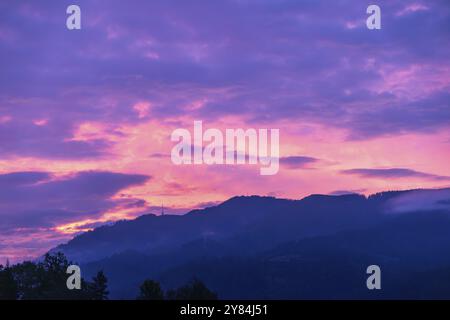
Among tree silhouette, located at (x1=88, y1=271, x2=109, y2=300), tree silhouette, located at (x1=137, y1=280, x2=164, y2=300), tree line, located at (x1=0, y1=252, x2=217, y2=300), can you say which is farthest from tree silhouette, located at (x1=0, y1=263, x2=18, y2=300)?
tree silhouette, located at (x1=137, y1=280, x2=164, y2=300)

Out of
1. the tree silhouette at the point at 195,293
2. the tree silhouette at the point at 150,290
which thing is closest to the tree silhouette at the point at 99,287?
the tree silhouette at the point at 195,293

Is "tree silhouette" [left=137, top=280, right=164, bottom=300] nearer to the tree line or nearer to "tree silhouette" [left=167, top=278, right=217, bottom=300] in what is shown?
"tree silhouette" [left=167, top=278, right=217, bottom=300]

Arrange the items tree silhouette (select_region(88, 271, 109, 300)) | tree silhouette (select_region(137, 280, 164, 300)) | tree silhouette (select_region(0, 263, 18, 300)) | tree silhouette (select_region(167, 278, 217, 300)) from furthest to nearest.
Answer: tree silhouette (select_region(88, 271, 109, 300))
tree silhouette (select_region(0, 263, 18, 300))
tree silhouette (select_region(137, 280, 164, 300))
tree silhouette (select_region(167, 278, 217, 300))

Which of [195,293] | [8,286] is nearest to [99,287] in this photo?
[8,286]

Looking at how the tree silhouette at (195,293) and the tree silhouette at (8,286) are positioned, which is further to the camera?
the tree silhouette at (8,286)

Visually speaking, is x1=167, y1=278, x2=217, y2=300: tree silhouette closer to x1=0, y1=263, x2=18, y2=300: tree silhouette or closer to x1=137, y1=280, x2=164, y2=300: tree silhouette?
x1=137, y1=280, x2=164, y2=300: tree silhouette

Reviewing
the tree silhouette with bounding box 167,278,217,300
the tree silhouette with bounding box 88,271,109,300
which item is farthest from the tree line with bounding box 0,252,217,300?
the tree silhouette with bounding box 167,278,217,300

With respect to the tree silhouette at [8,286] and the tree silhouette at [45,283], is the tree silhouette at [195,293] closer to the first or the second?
the tree silhouette at [45,283]

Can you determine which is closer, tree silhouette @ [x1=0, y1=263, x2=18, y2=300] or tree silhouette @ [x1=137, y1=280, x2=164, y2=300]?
tree silhouette @ [x1=137, y1=280, x2=164, y2=300]

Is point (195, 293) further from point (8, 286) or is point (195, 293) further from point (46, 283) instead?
point (46, 283)

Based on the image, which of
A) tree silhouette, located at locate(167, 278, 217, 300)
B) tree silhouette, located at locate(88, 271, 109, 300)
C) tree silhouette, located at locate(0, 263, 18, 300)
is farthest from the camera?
tree silhouette, located at locate(88, 271, 109, 300)

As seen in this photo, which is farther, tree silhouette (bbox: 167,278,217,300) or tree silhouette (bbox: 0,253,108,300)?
tree silhouette (bbox: 0,253,108,300)

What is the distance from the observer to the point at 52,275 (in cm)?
12406
